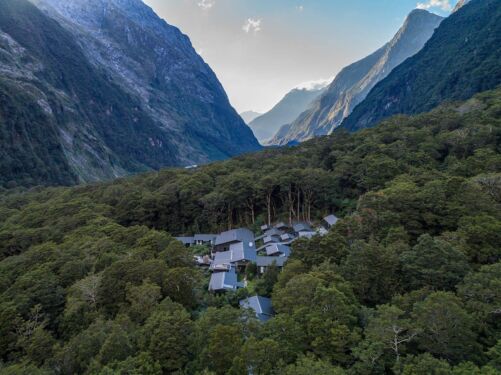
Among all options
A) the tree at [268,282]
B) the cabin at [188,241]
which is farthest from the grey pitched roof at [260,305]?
the cabin at [188,241]

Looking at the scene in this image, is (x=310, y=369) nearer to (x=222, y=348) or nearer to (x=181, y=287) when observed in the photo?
(x=222, y=348)

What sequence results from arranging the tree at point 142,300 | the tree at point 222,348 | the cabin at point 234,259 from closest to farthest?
the tree at point 222,348 < the tree at point 142,300 < the cabin at point 234,259

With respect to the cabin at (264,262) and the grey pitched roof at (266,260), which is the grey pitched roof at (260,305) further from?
the cabin at (264,262)

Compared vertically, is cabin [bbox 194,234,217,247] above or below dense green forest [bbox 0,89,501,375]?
below

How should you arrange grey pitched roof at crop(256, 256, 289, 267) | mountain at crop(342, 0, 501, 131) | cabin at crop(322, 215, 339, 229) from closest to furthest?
grey pitched roof at crop(256, 256, 289, 267), cabin at crop(322, 215, 339, 229), mountain at crop(342, 0, 501, 131)

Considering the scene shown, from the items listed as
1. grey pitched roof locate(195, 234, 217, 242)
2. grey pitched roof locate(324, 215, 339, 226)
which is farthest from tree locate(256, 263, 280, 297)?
grey pitched roof locate(195, 234, 217, 242)

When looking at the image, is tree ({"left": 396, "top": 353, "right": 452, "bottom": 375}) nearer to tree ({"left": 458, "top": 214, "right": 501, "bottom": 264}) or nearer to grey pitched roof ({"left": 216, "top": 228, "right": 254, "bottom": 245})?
tree ({"left": 458, "top": 214, "right": 501, "bottom": 264})
